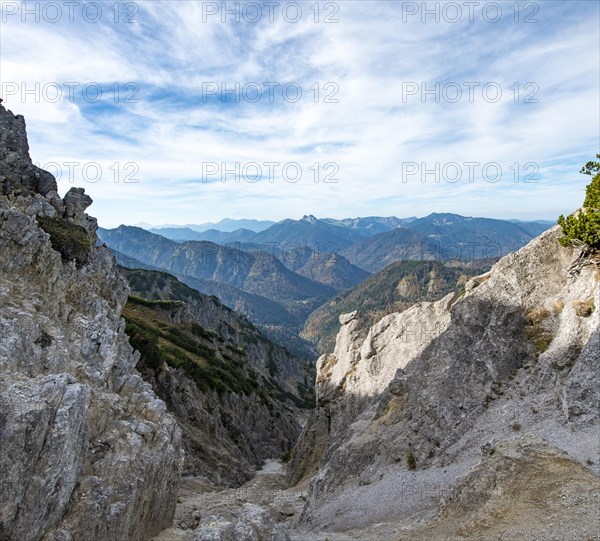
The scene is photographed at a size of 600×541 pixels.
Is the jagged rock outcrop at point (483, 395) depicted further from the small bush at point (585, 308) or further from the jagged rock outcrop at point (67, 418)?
the jagged rock outcrop at point (67, 418)

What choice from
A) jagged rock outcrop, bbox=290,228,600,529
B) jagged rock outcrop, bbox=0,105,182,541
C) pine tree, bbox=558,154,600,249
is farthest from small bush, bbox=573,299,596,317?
jagged rock outcrop, bbox=0,105,182,541

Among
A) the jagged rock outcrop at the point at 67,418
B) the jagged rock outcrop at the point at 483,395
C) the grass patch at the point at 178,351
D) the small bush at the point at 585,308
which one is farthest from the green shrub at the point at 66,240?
the small bush at the point at 585,308

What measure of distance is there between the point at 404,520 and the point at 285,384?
16122 cm

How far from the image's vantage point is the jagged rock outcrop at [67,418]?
52.5 feet

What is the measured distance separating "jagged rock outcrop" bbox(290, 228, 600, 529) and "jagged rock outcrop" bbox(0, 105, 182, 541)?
50.0 feet

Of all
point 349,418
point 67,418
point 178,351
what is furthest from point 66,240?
point 178,351

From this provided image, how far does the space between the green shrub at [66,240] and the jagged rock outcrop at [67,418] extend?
0.39 m

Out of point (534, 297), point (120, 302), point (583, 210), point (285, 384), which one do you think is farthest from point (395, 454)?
point (285, 384)

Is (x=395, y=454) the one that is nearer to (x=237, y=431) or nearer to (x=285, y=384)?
(x=237, y=431)

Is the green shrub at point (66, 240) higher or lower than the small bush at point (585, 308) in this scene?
higher

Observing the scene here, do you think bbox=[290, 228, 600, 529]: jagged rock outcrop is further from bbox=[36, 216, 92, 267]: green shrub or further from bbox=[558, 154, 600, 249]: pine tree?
bbox=[36, 216, 92, 267]: green shrub

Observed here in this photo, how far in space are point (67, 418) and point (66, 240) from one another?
79.0 feet

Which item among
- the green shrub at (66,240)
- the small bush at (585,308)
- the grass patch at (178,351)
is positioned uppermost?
the green shrub at (66,240)

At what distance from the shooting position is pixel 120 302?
48.5m
